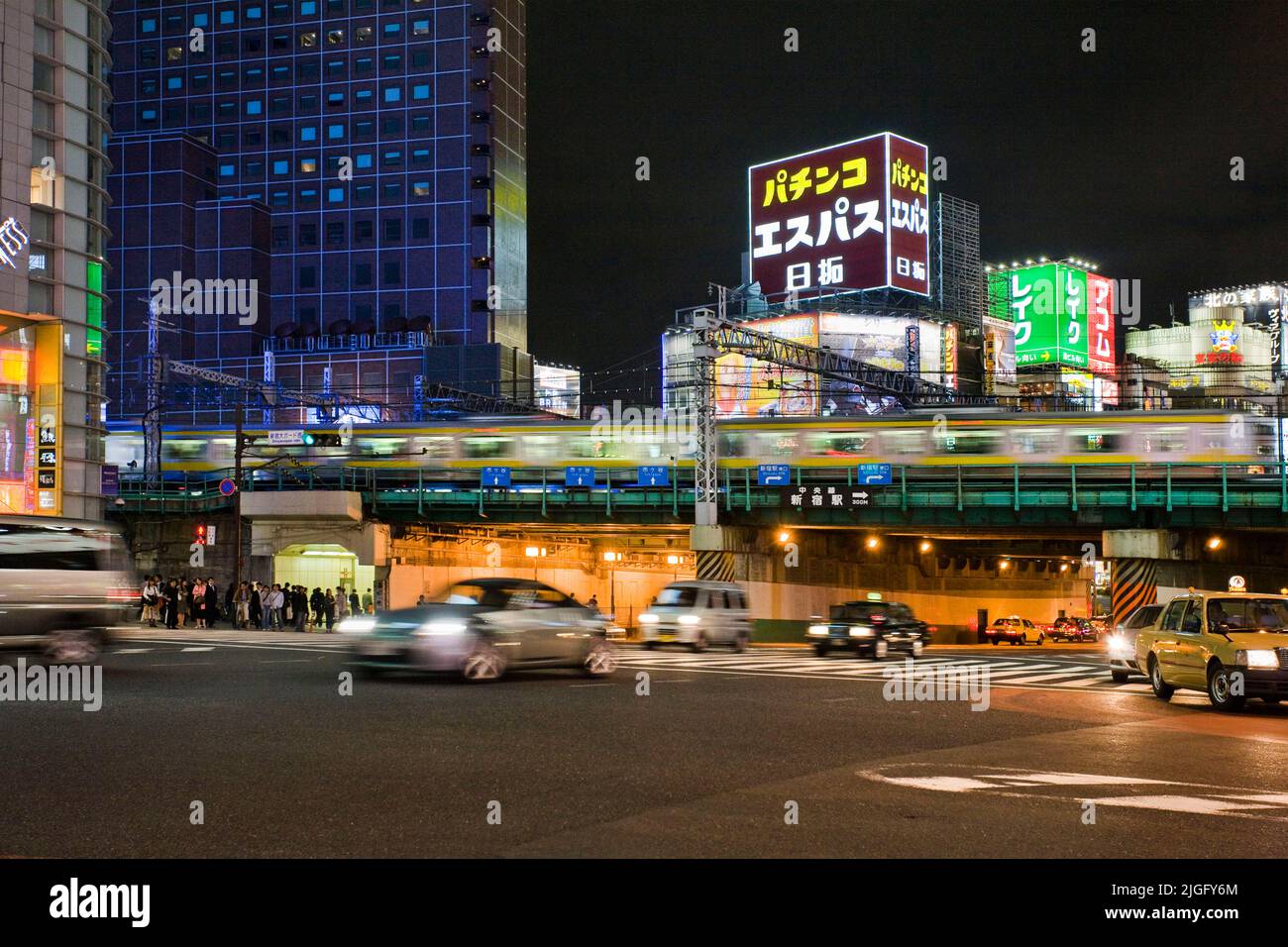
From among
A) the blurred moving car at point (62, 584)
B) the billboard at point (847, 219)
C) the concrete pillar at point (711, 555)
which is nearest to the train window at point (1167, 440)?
the concrete pillar at point (711, 555)

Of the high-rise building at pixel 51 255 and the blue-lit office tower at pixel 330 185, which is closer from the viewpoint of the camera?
the high-rise building at pixel 51 255

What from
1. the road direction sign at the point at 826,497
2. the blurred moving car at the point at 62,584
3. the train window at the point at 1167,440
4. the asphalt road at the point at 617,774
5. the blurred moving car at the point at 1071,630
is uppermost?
the train window at the point at 1167,440

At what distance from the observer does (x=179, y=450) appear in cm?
5588

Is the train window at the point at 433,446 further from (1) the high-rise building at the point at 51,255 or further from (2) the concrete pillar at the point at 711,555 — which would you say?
(1) the high-rise building at the point at 51,255

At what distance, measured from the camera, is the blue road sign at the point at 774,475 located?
46.5 metres

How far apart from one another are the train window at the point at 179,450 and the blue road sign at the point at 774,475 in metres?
24.6

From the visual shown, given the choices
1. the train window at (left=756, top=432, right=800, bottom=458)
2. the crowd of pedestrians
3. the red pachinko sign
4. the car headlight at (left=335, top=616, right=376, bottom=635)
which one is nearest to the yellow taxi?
the car headlight at (left=335, top=616, right=376, bottom=635)

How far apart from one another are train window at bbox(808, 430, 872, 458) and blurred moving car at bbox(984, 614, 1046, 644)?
12190 mm

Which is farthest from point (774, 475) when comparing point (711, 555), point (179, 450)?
point (179, 450)

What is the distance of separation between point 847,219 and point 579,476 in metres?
40.8

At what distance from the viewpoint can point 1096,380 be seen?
101 m
